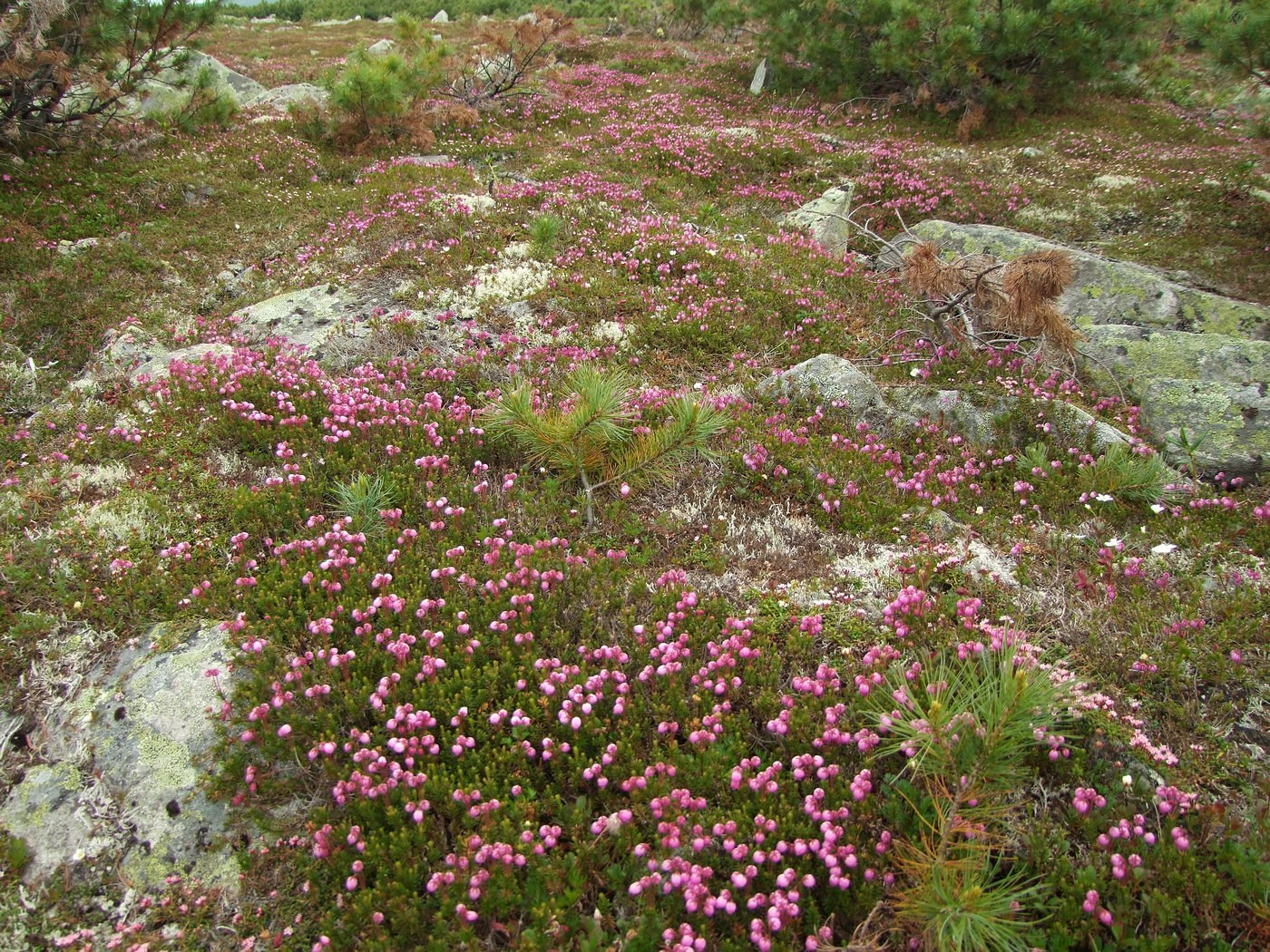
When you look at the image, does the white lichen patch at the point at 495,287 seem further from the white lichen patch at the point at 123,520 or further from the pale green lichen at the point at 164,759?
the pale green lichen at the point at 164,759

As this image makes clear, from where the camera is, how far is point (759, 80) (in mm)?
21625

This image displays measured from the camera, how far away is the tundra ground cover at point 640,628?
133 inches

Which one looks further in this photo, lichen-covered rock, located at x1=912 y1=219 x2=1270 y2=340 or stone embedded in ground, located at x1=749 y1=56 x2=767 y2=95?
stone embedded in ground, located at x1=749 y1=56 x2=767 y2=95

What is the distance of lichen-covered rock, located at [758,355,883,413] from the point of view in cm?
765

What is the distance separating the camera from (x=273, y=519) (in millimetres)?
5539

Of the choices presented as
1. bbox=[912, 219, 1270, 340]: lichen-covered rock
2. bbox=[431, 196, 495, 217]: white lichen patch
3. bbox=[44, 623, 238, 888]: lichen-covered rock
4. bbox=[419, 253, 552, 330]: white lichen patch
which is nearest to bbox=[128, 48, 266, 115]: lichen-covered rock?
bbox=[431, 196, 495, 217]: white lichen patch

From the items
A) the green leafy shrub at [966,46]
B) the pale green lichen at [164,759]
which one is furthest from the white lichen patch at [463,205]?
the green leafy shrub at [966,46]

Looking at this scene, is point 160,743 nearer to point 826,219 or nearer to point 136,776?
point 136,776

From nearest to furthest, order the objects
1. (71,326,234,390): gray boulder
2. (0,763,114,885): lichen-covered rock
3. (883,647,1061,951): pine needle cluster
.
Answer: (883,647,1061,951): pine needle cluster → (0,763,114,885): lichen-covered rock → (71,326,234,390): gray boulder

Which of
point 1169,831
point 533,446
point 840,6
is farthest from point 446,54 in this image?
point 1169,831

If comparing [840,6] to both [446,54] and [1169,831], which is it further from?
[1169,831]

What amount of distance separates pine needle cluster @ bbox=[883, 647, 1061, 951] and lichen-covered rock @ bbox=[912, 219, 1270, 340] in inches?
322

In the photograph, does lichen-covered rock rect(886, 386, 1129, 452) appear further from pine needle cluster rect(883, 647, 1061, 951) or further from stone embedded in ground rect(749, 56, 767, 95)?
stone embedded in ground rect(749, 56, 767, 95)

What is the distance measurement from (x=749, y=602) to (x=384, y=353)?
552cm
